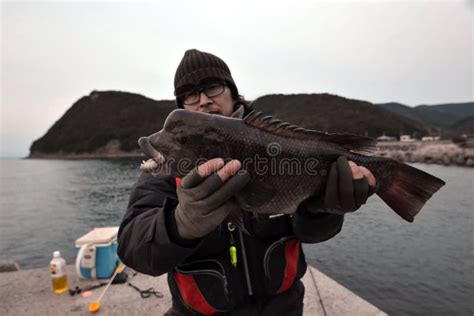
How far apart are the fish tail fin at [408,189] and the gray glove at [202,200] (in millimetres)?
1435

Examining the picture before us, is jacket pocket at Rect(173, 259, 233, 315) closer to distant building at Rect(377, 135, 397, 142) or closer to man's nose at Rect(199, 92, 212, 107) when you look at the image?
man's nose at Rect(199, 92, 212, 107)

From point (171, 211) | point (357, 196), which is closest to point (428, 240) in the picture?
point (357, 196)

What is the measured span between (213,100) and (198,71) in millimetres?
359

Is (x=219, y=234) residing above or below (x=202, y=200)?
below

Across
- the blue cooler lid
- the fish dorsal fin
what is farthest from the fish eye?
the blue cooler lid

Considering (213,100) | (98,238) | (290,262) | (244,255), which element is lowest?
(98,238)

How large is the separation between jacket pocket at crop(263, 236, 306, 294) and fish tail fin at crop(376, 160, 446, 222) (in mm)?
983

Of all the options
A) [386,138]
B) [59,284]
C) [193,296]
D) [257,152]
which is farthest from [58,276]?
[386,138]

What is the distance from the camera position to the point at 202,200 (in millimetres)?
2123

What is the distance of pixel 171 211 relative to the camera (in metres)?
2.34

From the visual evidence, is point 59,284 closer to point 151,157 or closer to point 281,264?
point 151,157

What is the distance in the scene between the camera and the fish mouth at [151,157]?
2416mm

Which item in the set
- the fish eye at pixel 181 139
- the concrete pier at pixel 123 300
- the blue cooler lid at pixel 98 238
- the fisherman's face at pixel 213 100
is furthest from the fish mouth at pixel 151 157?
the blue cooler lid at pixel 98 238

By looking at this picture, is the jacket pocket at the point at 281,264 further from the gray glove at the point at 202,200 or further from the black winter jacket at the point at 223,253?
the gray glove at the point at 202,200
